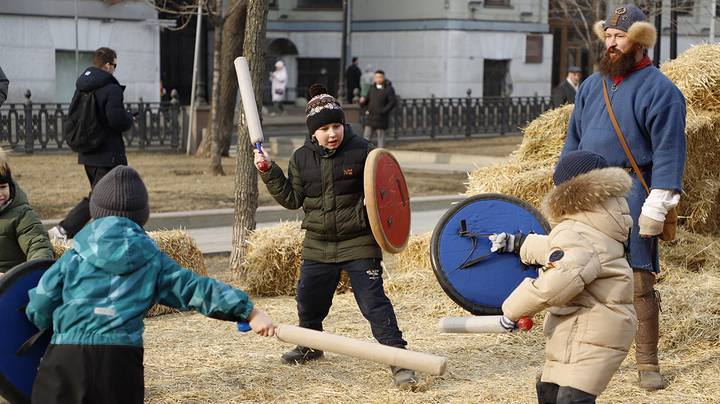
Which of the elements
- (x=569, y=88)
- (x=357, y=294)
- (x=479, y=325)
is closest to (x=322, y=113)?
(x=357, y=294)

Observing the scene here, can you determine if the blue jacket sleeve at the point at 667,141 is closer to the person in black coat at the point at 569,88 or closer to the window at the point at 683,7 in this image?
the person in black coat at the point at 569,88

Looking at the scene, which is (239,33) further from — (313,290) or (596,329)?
(596,329)

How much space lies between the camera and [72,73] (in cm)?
2789

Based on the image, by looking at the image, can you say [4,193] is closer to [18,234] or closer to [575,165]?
[18,234]

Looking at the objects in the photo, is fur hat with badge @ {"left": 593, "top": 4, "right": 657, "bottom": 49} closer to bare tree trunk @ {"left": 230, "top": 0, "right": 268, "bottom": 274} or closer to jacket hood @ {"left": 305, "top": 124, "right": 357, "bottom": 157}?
jacket hood @ {"left": 305, "top": 124, "right": 357, "bottom": 157}

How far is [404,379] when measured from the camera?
6074mm

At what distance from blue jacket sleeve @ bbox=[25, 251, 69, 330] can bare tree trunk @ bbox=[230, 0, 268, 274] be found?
Answer: 473cm

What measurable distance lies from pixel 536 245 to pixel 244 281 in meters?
4.29

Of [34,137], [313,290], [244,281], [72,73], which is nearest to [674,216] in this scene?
[313,290]

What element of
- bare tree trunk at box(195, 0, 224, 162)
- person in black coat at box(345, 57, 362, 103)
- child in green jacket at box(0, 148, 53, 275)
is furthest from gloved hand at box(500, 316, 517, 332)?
person in black coat at box(345, 57, 362, 103)

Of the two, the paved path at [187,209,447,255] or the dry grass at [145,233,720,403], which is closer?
the dry grass at [145,233,720,403]

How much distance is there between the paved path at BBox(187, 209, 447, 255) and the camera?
11.2 metres

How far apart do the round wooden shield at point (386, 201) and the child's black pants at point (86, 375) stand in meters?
2.02

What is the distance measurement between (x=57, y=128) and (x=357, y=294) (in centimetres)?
1548
